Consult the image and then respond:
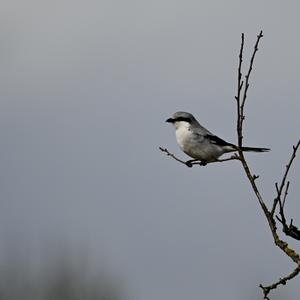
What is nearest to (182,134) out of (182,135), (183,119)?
(182,135)

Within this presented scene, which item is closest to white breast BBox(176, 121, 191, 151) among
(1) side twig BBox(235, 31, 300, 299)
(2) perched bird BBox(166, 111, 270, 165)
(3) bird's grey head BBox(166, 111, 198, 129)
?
(2) perched bird BBox(166, 111, 270, 165)

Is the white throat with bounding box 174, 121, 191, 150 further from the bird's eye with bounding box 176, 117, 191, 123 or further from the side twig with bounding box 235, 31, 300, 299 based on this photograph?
the side twig with bounding box 235, 31, 300, 299

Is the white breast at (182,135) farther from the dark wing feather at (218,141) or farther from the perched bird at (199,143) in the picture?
the dark wing feather at (218,141)

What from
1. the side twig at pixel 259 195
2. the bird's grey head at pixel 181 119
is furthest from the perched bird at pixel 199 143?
the side twig at pixel 259 195

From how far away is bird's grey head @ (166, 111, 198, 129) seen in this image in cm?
924

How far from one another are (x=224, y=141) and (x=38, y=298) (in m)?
19.1

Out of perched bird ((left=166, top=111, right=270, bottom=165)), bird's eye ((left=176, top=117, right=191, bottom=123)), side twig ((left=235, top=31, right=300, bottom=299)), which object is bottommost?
side twig ((left=235, top=31, right=300, bottom=299))

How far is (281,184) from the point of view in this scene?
4.54m

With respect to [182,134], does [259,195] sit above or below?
below

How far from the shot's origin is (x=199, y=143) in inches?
345

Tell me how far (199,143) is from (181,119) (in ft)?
2.10

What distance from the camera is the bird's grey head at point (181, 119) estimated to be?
30.3 ft

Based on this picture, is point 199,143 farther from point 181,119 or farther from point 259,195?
point 259,195

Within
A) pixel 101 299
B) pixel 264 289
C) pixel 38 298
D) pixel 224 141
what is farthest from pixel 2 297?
pixel 264 289
